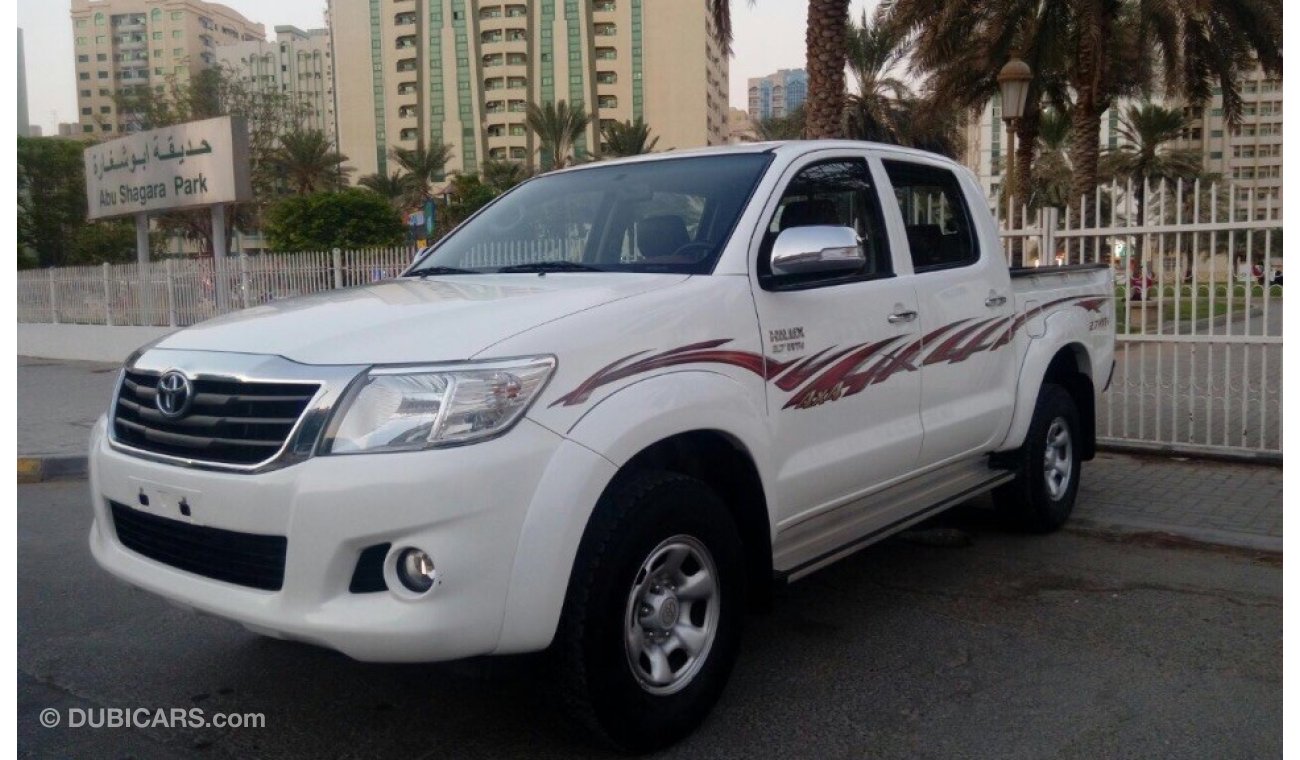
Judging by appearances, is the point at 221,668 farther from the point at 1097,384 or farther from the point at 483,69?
the point at 483,69

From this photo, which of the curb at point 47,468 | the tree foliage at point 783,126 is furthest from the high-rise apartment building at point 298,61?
the curb at point 47,468

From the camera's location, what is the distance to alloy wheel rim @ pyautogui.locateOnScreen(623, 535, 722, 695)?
10.6ft

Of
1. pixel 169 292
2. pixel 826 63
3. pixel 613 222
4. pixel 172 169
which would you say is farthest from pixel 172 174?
pixel 613 222

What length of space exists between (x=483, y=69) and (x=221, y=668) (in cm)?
9368

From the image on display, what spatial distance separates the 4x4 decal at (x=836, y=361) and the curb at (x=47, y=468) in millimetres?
6897

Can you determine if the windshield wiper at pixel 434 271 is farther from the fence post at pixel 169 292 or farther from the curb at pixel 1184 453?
the fence post at pixel 169 292

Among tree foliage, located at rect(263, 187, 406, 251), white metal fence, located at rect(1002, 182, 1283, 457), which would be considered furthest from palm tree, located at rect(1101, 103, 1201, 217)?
white metal fence, located at rect(1002, 182, 1283, 457)

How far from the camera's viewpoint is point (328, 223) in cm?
3219

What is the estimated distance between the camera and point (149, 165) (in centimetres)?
2211

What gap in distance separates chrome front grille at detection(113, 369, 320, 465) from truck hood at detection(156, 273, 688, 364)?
0.38 ft

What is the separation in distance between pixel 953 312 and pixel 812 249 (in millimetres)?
1401

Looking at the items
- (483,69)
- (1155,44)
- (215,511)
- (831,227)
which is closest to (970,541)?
(831,227)

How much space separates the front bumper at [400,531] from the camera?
9.10 ft

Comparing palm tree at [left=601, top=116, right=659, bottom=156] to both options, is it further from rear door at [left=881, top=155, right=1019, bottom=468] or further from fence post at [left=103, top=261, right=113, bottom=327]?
rear door at [left=881, top=155, right=1019, bottom=468]
